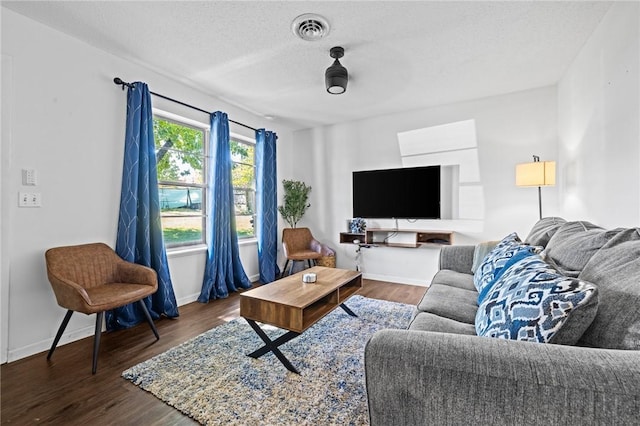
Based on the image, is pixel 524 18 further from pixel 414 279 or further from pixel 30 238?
pixel 30 238

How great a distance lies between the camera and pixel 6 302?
2027mm

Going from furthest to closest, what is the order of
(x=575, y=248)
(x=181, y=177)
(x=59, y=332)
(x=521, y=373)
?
(x=181, y=177) < (x=59, y=332) < (x=575, y=248) < (x=521, y=373)

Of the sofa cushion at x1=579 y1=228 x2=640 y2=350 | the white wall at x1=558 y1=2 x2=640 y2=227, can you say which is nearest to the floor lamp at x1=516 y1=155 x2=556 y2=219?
the white wall at x1=558 y1=2 x2=640 y2=227

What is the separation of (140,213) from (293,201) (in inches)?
89.4

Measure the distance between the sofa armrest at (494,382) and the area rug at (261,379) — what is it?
82 cm

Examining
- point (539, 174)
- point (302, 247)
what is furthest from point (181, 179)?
point (539, 174)

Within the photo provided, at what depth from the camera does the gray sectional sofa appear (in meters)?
0.64

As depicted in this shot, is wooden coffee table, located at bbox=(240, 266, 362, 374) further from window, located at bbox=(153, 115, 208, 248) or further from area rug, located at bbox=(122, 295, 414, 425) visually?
window, located at bbox=(153, 115, 208, 248)

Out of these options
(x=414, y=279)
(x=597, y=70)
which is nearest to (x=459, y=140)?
(x=597, y=70)

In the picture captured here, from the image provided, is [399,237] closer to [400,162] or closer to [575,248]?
[400,162]

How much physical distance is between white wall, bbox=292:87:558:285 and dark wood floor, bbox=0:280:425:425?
2.52 meters

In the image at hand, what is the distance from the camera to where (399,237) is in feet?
13.4

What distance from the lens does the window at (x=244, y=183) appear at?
4055 millimetres

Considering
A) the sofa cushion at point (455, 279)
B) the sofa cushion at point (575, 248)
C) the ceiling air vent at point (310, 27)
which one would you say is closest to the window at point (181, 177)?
the ceiling air vent at point (310, 27)
